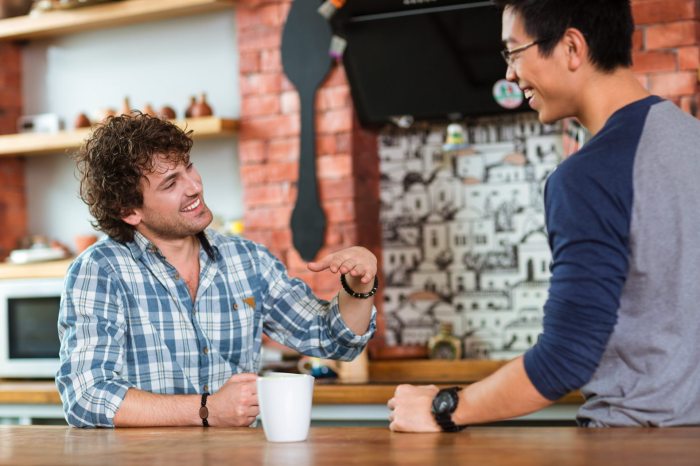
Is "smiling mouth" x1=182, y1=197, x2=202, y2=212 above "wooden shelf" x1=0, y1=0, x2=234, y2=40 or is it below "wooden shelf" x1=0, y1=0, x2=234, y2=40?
below

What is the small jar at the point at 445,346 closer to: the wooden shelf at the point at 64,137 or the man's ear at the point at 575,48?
the wooden shelf at the point at 64,137

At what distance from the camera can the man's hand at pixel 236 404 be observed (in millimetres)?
2002

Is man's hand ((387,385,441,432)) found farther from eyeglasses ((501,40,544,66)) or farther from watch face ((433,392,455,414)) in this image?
eyeglasses ((501,40,544,66))

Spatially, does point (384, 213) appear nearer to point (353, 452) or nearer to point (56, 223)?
point (56, 223)

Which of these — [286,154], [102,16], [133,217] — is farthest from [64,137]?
[133,217]

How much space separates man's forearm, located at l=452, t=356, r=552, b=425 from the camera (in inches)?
61.5

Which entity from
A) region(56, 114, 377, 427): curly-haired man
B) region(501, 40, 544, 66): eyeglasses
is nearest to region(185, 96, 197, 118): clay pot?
region(56, 114, 377, 427): curly-haired man

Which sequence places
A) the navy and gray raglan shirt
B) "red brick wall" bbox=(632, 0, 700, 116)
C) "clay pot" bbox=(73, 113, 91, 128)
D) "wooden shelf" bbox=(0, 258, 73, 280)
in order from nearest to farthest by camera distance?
the navy and gray raglan shirt
"red brick wall" bbox=(632, 0, 700, 116)
"wooden shelf" bbox=(0, 258, 73, 280)
"clay pot" bbox=(73, 113, 91, 128)

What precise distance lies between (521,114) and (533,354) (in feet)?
8.29

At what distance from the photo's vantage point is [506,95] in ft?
12.5

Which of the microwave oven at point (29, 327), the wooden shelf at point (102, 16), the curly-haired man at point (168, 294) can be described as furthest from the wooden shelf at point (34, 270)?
the curly-haired man at point (168, 294)

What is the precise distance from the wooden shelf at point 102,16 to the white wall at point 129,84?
0.08 m

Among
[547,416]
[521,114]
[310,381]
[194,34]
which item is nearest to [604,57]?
[310,381]

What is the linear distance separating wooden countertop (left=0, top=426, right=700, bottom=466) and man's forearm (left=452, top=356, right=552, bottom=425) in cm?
4
